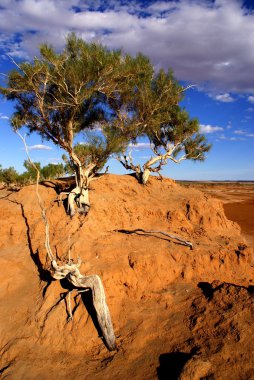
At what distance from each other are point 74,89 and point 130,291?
19.0 ft

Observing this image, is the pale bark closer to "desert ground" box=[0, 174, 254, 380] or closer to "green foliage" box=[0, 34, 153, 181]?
"desert ground" box=[0, 174, 254, 380]

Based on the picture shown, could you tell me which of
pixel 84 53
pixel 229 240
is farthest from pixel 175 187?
pixel 84 53

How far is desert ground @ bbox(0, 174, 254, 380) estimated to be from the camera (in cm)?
512

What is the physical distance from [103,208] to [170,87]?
5.33 meters

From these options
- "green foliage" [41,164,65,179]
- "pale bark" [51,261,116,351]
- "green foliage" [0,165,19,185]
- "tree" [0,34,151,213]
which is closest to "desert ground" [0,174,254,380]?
"pale bark" [51,261,116,351]

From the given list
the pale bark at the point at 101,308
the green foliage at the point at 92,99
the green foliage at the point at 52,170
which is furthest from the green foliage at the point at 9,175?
the pale bark at the point at 101,308

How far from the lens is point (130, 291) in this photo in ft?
21.8

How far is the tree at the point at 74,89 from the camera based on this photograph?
8.43 metres

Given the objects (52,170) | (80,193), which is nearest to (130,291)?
(80,193)

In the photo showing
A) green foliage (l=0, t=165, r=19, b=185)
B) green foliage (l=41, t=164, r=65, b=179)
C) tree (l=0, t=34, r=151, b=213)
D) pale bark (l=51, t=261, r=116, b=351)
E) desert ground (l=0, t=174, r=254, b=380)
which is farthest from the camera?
green foliage (l=0, t=165, r=19, b=185)

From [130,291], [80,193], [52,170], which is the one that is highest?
[52,170]

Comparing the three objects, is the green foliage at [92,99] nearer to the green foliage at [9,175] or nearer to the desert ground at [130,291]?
the desert ground at [130,291]

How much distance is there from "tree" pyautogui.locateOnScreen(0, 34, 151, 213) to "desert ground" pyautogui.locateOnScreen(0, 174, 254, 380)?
1.32 metres

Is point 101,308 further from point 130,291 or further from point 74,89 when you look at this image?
point 74,89
